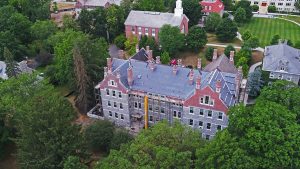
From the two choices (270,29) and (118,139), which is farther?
(270,29)

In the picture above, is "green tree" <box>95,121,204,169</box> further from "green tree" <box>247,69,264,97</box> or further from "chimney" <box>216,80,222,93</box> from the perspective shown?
"green tree" <box>247,69,264,97</box>

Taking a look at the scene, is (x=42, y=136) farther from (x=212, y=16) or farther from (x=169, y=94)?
(x=212, y=16)

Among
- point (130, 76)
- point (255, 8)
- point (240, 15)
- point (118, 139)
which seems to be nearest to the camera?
point (118, 139)

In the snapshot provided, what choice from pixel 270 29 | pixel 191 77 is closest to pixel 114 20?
pixel 191 77

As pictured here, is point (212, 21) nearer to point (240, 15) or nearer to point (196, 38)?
point (240, 15)

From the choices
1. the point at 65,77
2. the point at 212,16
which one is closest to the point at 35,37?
the point at 65,77

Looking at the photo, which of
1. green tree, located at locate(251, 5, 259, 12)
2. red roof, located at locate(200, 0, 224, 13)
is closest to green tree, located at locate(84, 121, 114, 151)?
red roof, located at locate(200, 0, 224, 13)

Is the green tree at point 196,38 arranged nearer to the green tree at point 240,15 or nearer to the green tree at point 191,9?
the green tree at point 191,9

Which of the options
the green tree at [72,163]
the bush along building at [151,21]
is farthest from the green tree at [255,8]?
the green tree at [72,163]
